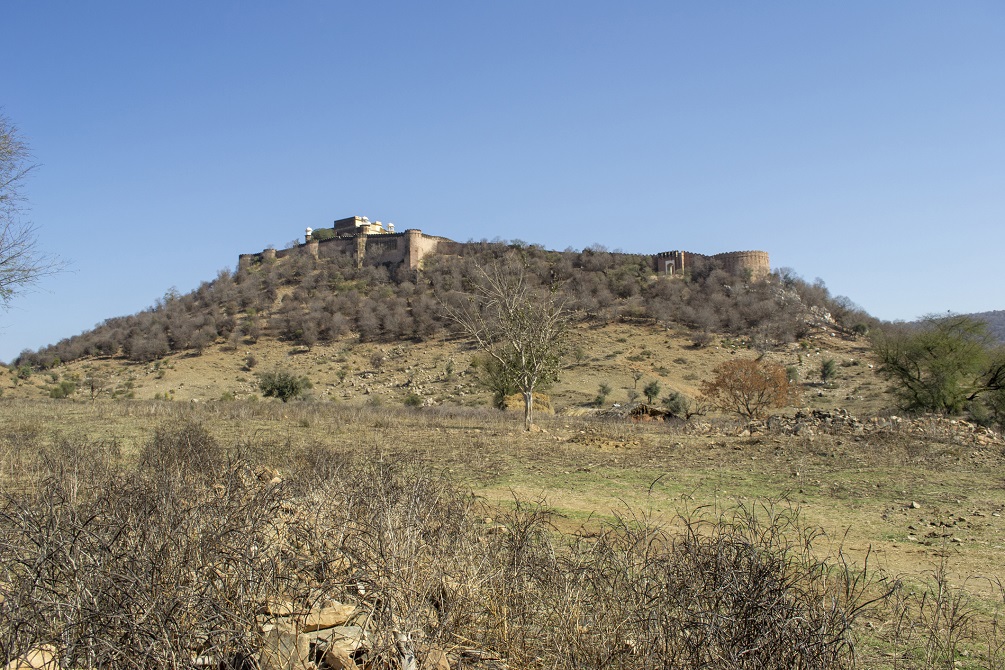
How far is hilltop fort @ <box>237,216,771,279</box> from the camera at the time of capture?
2514 inches

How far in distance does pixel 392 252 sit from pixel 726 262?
32.3m

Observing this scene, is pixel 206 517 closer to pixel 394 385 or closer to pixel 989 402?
pixel 989 402

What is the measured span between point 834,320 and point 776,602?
202ft

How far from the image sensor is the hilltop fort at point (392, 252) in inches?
2514

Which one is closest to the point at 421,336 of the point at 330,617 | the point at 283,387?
the point at 283,387

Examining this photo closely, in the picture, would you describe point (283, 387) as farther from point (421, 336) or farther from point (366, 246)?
point (366, 246)

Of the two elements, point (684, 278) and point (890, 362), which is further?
point (684, 278)

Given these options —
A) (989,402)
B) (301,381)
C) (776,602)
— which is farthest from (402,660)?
(301,381)

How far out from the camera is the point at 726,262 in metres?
64.1

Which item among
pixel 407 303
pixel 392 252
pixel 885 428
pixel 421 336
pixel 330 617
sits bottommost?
pixel 885 428

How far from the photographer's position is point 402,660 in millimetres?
2977

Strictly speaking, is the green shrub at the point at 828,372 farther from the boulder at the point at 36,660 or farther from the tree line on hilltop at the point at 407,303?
the boulder at the point at 36,660

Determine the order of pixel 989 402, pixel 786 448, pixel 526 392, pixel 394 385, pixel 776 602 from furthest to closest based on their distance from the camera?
pixel 394 385, pixel 989 402, pixel 526 392, pixel 786 448, pixel 776 602

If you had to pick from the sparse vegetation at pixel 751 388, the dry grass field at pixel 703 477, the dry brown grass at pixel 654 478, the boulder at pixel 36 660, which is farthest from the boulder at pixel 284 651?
the sparse vegetation at pixel 751 388
